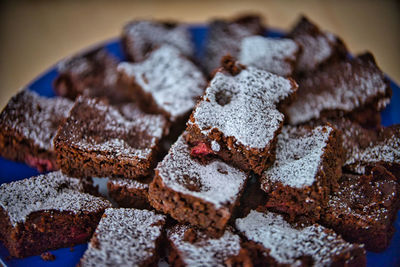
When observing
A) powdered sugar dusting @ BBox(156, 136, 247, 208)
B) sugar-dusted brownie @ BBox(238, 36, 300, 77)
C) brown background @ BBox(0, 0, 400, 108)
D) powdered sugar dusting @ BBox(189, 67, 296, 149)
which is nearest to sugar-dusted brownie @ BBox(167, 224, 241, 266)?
powdered sugar dusting @ BBox(156, 136, 247, 208)

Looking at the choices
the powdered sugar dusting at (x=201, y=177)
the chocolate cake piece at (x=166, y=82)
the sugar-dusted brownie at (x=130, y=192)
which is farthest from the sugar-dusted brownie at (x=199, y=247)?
the chocolate cake piece at (x=166, y=82)

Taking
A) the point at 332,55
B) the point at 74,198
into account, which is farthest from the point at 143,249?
the point at 332,55

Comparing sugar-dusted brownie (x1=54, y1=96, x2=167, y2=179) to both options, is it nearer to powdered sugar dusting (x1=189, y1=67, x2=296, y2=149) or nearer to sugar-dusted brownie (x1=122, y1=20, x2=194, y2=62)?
powdered sugar dusting (x1=189, y1=67, x2=296, y2=149)

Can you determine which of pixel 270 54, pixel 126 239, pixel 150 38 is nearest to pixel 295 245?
pixel 126 239

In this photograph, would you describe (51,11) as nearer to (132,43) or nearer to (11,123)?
(132,43)

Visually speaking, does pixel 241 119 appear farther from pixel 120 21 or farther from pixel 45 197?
pixel 120 21
